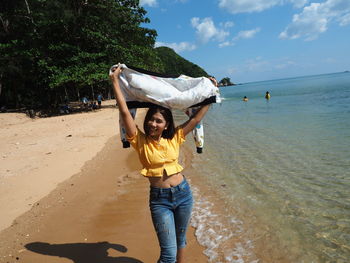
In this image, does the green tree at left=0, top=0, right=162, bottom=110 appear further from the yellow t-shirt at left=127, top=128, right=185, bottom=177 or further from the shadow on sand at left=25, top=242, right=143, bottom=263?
the yellow t-shirt at left=127, top=128, right=185, bottom=177

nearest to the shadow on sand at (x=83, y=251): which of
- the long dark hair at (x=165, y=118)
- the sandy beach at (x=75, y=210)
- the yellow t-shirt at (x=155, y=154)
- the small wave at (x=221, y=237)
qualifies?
the sandy beach at (x=75, y=210)

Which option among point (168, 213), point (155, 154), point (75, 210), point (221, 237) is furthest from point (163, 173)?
point (75, 210)

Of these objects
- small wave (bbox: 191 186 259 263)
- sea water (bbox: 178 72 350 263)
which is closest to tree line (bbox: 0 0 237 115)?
sea water (bbox: 178 72 350 263)

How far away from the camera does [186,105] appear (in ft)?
9.14

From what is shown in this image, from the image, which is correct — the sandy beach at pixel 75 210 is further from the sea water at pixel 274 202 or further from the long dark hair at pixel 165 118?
the long dark hair at pixel 165 118

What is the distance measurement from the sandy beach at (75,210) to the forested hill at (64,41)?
1617 centimetres

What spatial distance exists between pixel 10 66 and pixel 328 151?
25.4 metres

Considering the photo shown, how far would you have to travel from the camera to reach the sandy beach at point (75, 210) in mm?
3576

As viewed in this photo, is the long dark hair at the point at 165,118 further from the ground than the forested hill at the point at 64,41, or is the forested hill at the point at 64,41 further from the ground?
the forested hill at the point at 64,41

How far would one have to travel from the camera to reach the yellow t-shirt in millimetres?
2529

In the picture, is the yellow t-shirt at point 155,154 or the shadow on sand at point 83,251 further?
the shadow on sand at point 83,251

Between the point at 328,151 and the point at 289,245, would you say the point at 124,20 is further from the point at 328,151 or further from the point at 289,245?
the point at 289,245

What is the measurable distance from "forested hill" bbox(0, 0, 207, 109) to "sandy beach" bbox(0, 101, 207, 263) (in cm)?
1617

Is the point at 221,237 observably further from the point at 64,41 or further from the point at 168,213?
the point at 64,41
